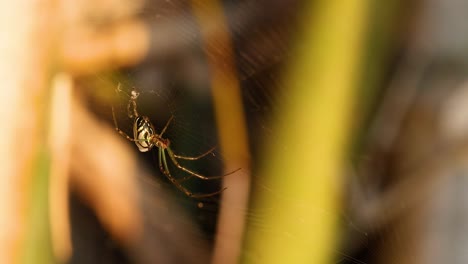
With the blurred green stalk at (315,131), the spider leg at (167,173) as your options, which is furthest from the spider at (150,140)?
the blurred green stalk at (315,131)

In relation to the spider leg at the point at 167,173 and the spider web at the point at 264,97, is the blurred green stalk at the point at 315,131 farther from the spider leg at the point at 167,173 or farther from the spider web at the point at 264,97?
the spider leg at the point at 167,173

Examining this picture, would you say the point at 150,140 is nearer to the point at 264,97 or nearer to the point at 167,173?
the point at 167,173

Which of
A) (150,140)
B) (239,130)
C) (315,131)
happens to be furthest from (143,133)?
(315,131)

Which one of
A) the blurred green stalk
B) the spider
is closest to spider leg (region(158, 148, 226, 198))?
the spider

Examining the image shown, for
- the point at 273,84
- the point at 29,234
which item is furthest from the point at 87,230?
the point at 273,84

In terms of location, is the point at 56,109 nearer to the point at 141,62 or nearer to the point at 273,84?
the point at 141,62
